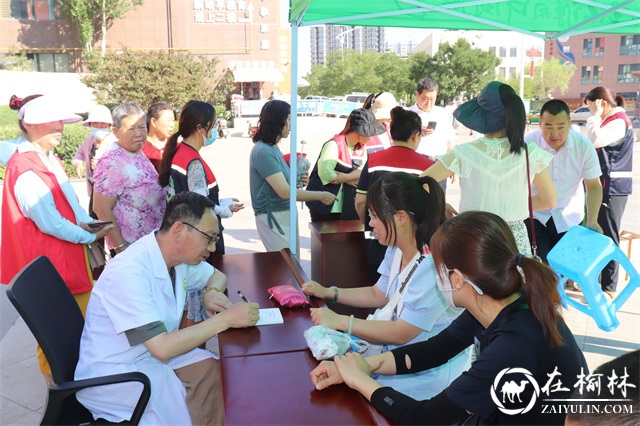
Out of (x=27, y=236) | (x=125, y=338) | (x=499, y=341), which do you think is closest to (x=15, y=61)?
(x=27, y=236)

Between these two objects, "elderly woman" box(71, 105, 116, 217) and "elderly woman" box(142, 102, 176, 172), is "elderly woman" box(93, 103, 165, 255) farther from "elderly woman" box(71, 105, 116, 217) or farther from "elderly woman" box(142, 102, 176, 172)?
"elderly woman" box(71, 105, 116, 217)

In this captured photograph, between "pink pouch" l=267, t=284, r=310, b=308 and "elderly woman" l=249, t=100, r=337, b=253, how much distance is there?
1172 millimetres

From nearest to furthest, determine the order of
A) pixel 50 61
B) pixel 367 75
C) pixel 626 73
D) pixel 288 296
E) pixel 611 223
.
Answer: pixel 288 296 → pixel 611 223 → pixel 50 61 → pixel 367 75 → pixel 626 73

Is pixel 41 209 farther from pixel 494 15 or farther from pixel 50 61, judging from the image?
pixel 50 61

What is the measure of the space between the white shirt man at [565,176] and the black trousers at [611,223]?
717 millimetres

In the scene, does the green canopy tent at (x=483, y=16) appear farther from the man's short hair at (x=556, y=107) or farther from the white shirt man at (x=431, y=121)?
the man's short hair at (x=556, y=107)

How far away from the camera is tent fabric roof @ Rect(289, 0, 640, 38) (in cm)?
365

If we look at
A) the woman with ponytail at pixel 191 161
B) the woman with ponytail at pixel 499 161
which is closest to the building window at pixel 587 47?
the woman with ponytail at pixel 499 161

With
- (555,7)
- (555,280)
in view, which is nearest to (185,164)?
(555,280)

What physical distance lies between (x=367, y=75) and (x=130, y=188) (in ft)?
124

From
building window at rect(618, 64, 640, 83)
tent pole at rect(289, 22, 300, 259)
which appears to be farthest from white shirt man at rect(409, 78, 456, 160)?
building window at rect(618, 64, 640, 83)

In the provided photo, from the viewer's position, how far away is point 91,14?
31391 mm

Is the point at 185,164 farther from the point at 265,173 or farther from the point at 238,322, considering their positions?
the point at 238,322

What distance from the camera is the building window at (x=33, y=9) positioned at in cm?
3139
